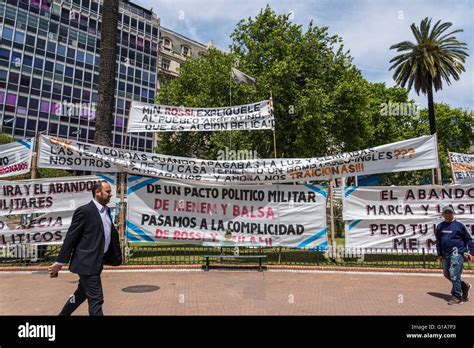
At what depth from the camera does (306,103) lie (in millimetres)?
21625

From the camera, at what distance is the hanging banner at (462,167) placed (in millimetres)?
14918

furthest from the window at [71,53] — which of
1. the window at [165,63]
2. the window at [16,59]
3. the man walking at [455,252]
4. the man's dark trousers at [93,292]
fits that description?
the man walking at [455,252]

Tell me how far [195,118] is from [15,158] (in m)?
5.33

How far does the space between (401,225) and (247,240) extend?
14.4 ft

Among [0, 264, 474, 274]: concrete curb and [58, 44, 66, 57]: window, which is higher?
[58, 44, 66, 57]: window

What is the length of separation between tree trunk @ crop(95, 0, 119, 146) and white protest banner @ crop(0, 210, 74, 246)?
273 cm

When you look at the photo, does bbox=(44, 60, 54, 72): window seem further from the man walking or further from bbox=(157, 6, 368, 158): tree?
the man walking

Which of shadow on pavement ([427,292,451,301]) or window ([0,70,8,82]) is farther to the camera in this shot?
window ([0,70,8,82])

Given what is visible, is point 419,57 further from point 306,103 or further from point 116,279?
point 116,279

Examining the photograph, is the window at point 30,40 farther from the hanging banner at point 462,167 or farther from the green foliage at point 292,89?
the hanging banner at point 462,167

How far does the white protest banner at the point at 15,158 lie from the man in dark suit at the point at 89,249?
23.7ft

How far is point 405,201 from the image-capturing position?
10.5m

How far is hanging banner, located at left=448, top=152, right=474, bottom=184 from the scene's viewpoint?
48.9 ft

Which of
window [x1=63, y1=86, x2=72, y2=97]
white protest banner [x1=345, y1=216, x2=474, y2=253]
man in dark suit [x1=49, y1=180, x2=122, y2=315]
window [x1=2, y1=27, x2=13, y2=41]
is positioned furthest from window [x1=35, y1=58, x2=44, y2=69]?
man in dark suit [x1=49, y1=180, x2=122, y2=315]
